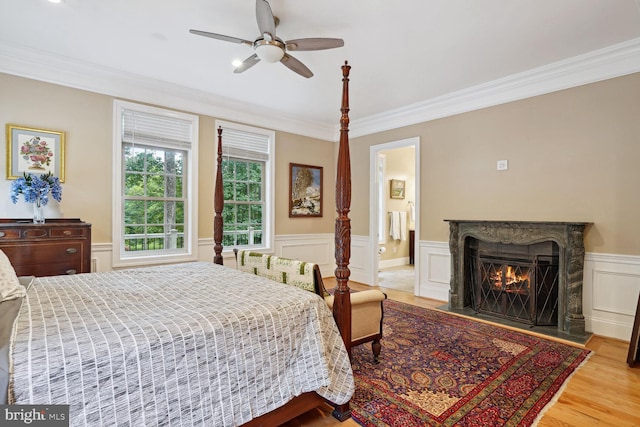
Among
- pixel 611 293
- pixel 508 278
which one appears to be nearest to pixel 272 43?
pixel 508 278

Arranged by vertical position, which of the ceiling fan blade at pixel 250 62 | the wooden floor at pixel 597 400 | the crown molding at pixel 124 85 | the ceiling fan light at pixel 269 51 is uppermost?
the crown molding at pixel 124 85

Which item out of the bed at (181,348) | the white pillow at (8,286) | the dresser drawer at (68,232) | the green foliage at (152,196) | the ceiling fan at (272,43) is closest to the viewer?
the bed at (181,348)

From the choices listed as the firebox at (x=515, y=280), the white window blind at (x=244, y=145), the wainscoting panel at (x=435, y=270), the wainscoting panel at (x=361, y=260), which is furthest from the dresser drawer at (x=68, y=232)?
the firebox at (x=515, y=280)

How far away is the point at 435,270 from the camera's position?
4.58m

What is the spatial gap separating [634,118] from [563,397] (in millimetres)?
2750

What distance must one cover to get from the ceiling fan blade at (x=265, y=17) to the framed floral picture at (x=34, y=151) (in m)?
2.63

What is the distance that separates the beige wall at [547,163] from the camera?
10.3 ft

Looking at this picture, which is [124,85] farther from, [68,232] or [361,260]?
[361,260]

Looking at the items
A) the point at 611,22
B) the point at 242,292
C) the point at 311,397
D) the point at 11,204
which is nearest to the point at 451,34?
the point at 611,22

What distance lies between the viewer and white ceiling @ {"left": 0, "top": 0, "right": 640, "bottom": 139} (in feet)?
8.30

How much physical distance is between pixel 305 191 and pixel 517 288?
345 cm

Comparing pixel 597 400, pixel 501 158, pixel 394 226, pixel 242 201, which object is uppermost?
pixel 501 158

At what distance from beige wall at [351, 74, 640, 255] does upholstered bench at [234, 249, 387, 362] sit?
2.39 metres

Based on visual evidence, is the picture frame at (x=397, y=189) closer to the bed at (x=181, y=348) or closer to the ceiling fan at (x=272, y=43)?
the ceiling fan at (x=272, y=43)
